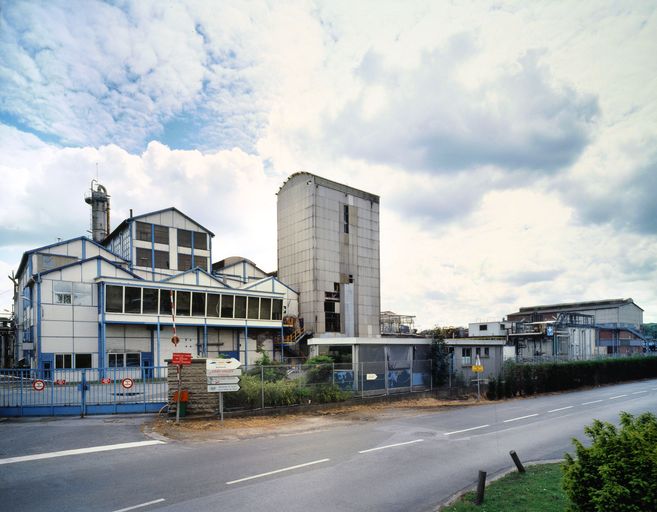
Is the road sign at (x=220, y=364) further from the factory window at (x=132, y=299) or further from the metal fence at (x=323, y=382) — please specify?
the factory window at (x=132, y=299)

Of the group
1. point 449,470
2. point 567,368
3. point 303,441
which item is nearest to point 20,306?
point 303,441

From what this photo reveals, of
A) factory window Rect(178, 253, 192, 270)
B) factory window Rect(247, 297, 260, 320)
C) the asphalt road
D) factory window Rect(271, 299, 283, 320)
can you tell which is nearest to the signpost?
the asphalt road

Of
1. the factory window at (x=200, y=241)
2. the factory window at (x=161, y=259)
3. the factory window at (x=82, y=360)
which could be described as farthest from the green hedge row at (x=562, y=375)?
the factory window at (x=161, y=259)

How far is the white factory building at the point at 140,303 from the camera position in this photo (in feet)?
114

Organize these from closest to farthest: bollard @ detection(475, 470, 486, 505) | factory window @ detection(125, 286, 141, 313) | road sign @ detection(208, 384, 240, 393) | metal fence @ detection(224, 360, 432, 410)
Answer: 1. bollard @ detection(475, 470, 486, 505)
2. road sign @ detection(208, 384, 240, 393)
3. metal fence @ detection(224, 360, 432, 410)
4. factory window @ detection(125, 286, 141, 313)

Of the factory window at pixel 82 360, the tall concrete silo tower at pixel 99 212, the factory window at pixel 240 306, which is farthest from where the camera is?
the tall concrete silo tower at pixel 99 212

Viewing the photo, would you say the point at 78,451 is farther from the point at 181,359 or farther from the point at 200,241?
the point at 200,241

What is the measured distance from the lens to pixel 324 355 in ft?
90.7

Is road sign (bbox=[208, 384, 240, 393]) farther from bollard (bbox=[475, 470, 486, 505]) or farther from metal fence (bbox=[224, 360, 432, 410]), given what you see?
bollard (bbox=[475, 470, 486, 505])

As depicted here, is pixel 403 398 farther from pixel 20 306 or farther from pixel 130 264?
pixel 20 306

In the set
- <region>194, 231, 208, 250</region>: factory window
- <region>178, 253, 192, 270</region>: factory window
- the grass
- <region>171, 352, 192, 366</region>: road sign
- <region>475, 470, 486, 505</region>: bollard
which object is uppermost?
<region>194, 231, 208, 250</region>: factory window

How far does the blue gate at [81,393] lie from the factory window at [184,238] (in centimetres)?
3233

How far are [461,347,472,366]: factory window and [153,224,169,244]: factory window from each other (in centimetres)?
3394

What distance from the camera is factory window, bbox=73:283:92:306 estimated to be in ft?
117
